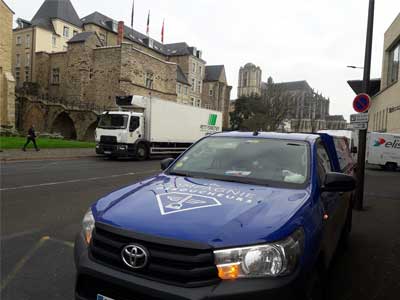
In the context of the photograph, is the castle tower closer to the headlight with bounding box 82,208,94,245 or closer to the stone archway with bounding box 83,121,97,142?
the stone archway with bounding box 83,121,97,142

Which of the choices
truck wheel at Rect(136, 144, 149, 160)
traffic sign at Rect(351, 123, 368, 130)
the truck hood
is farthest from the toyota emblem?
truck wheel at Rect(136, 144, 149, 160)

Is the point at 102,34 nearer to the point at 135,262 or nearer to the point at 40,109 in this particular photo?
the point at 40,109

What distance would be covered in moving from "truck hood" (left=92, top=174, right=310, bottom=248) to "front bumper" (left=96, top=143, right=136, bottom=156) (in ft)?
58.6

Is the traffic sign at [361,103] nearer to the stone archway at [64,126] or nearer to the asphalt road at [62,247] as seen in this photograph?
the asphalt road at [62,247]

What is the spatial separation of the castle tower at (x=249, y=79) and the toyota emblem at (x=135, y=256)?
4744 inches

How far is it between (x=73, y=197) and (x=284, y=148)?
6.13 metres

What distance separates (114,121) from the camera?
21219mm

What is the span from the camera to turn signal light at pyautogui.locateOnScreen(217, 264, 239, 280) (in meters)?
2.13

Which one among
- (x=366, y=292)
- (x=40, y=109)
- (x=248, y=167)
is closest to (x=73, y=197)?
(x=248, y=167)

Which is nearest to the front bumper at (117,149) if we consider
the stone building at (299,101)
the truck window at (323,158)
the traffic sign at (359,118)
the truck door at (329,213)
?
the traffic sign at (359,118)

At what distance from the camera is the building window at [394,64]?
104 ft

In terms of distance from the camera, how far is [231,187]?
3.15 m

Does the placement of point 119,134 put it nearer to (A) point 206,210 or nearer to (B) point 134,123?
(B) point 134,123

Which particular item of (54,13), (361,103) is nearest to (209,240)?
(361,103)
